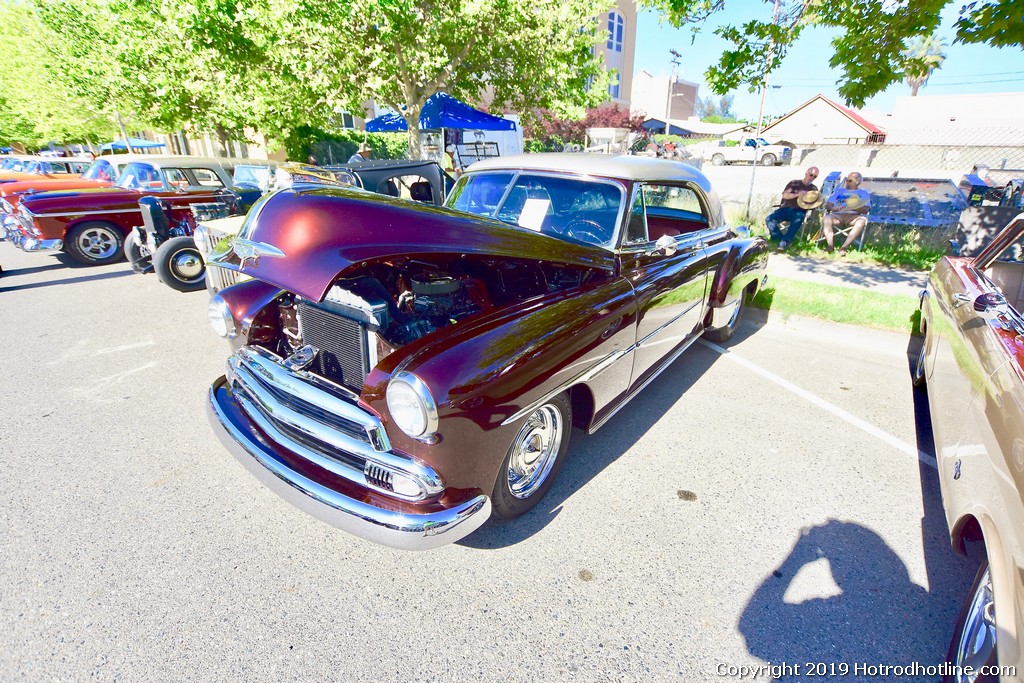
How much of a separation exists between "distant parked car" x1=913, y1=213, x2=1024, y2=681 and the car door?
1487 mm

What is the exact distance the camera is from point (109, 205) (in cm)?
764

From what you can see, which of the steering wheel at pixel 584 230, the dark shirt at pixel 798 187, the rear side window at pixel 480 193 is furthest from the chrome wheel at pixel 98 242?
the dark shirt at pixel 798 187

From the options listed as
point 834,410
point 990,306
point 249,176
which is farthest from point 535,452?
point 249,176

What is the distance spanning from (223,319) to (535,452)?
1.99 m

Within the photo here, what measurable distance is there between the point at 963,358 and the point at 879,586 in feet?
Answer: 3.87

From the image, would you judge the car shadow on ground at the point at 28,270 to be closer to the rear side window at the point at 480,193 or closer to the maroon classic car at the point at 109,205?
the maroon classic car at the point at 109,205

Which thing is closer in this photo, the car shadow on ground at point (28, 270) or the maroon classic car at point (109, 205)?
the maroon classic car at point (109, 205)

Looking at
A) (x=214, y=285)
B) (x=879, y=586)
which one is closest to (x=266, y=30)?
(x=214, y=285)

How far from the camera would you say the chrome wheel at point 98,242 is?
767 centimetres

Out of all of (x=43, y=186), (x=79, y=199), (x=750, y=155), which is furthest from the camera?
(x=750, y=155)

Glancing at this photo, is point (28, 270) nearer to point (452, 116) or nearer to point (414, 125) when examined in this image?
point (414, 125)

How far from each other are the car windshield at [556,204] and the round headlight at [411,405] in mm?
1618

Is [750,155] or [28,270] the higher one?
[750,155]

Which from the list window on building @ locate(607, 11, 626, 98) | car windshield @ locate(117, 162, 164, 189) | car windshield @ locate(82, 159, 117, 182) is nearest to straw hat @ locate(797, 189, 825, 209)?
car windshield @ locate(117, 162, 164, 189)
